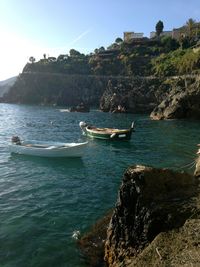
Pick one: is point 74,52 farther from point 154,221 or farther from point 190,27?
point 154,221

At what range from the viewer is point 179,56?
426 ft

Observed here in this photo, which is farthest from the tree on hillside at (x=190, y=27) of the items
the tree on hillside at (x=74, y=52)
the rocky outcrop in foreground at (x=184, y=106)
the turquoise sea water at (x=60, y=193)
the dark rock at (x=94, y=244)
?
the dark rock at (x=94, y=244)

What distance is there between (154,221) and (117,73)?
137 meters

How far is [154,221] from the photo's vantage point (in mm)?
10922

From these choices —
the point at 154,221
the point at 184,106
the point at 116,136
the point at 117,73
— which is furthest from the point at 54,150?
the point at 117,73

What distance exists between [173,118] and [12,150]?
4841 cm

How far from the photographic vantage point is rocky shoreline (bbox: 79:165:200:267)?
9.26 m

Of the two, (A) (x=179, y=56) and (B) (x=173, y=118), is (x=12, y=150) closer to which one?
(B) (x=173, y=118)

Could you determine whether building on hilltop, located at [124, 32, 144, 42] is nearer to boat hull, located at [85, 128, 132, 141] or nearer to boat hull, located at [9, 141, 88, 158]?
boat hull, located at [85, 128, 132, 141]

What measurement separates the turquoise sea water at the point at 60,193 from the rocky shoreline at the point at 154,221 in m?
2.90

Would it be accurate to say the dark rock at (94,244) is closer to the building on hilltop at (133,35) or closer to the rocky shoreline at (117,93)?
the rocky shoreline at (117,93)

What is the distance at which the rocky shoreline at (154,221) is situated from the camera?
30.4ft

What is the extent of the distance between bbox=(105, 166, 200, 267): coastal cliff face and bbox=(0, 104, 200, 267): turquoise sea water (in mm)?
2988

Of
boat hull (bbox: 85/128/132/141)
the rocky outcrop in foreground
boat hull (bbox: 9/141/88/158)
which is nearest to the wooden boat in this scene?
boat hull (bbox: 85/128/132/141)
